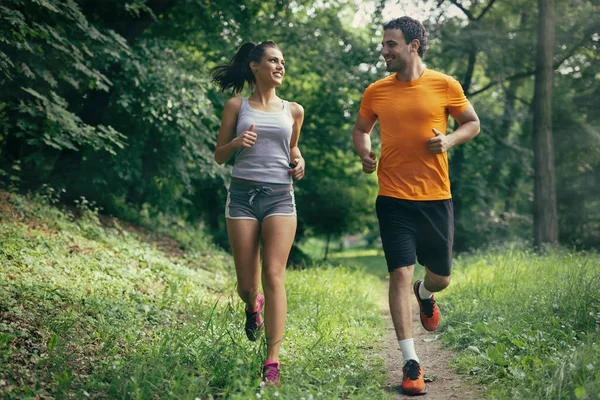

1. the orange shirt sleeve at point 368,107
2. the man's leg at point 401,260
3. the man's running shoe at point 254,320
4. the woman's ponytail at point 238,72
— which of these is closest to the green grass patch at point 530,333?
the man's leg at point 401,260

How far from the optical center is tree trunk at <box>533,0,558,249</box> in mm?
13820

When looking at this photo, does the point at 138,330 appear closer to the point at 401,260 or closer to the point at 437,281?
the point at 401,260

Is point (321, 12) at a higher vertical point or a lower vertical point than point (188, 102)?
higher

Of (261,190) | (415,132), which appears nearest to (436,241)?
(415,132)

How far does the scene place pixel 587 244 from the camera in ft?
67.7

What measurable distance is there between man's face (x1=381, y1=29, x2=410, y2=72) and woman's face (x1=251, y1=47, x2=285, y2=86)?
82 centimetres

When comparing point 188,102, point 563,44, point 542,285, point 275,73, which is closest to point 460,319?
point 542,285

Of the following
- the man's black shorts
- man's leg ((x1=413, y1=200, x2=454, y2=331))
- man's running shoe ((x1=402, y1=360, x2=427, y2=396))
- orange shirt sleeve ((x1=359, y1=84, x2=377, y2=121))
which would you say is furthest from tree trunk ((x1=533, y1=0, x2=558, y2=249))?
man's running shoe ((x1=402, y1=360, x2=427, y2=396))

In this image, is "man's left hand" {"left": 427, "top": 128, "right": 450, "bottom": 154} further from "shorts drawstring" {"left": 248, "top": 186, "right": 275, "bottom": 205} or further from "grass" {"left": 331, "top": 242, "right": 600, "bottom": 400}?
"grass" {"left": 331, "top": 242, "right": 600, "bottom": 400}

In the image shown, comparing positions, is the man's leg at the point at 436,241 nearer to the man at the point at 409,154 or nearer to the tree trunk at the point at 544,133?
the man at the point at 409,154

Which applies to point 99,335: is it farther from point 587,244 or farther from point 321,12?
point 587,244

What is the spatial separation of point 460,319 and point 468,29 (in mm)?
14573

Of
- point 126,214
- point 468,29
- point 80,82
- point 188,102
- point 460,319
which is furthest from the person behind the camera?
point 468,29

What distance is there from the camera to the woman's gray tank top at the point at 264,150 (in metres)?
4.70
